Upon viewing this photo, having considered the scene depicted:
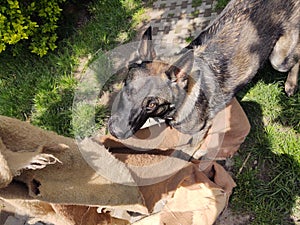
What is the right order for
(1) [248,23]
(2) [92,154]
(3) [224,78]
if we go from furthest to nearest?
(3) [224,78] < (1) [248,23] < (2) [92,154]

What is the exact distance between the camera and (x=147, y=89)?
3.82 meters

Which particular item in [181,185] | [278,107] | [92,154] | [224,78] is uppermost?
[92,154]

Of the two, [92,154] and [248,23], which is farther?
[248,23]

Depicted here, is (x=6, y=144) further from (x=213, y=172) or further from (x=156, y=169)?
(x=213, y=172)

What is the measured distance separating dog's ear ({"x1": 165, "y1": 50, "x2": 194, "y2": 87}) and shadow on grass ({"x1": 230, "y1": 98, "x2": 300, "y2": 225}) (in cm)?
117

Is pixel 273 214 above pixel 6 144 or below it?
below

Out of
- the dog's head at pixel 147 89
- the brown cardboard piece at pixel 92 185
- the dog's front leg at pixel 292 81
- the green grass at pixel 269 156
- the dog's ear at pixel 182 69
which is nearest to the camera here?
the brown cardboard piece at pixel 92 185

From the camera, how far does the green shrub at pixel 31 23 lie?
226 inches

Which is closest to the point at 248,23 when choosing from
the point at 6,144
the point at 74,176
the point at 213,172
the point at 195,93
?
the point at 195,93

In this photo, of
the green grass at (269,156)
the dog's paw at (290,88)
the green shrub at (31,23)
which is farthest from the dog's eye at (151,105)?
the green shrub at (31,23)

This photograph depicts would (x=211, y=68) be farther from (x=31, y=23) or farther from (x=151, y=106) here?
(x=31, y=23)

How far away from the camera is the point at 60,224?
2604 mm

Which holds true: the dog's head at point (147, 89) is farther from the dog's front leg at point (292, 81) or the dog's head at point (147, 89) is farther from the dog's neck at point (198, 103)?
the dog's front leg at point (292, 81)

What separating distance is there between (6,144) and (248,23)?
282 cm
